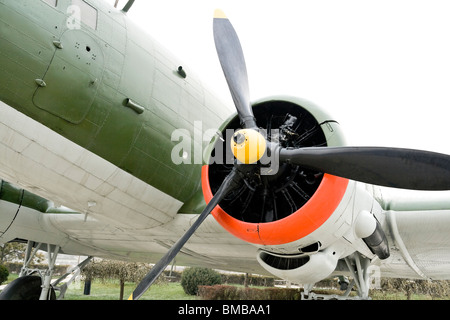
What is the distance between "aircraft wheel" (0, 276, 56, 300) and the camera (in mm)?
7389

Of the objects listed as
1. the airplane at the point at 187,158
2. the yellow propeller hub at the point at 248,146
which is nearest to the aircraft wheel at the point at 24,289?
the airplane at the point at 187,158

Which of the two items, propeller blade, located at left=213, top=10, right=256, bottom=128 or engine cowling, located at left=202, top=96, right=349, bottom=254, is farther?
propeller blade, located at left=213, top=10, right=256, bottom=128

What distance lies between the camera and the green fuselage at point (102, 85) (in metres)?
3.57

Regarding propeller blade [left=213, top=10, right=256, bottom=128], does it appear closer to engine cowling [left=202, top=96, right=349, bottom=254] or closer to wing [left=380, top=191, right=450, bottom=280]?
engine cowling [left=202, top=96, right=349, bottom=254]

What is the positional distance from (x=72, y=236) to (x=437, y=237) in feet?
22.4

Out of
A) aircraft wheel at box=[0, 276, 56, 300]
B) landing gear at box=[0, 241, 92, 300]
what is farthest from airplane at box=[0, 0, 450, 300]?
aircraft wheel at box=[0, 276, 56, 300]

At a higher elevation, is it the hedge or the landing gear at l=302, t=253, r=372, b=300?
the landing gear at l=302, t=253, r=372, b=300

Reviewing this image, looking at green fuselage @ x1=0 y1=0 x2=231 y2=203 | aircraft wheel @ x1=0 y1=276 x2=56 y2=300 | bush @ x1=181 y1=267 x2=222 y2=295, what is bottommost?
bush @ x1=181 y1=267 x2=222 y2=295

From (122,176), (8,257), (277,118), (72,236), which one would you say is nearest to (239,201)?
(277,118)

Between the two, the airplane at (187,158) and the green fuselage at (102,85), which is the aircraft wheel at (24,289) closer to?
the airplane at (187,158)

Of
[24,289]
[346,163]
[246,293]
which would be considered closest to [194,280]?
[246,293]

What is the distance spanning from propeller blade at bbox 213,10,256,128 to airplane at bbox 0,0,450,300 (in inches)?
0.7

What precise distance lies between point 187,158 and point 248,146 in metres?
1.83

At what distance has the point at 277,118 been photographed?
4.32m
